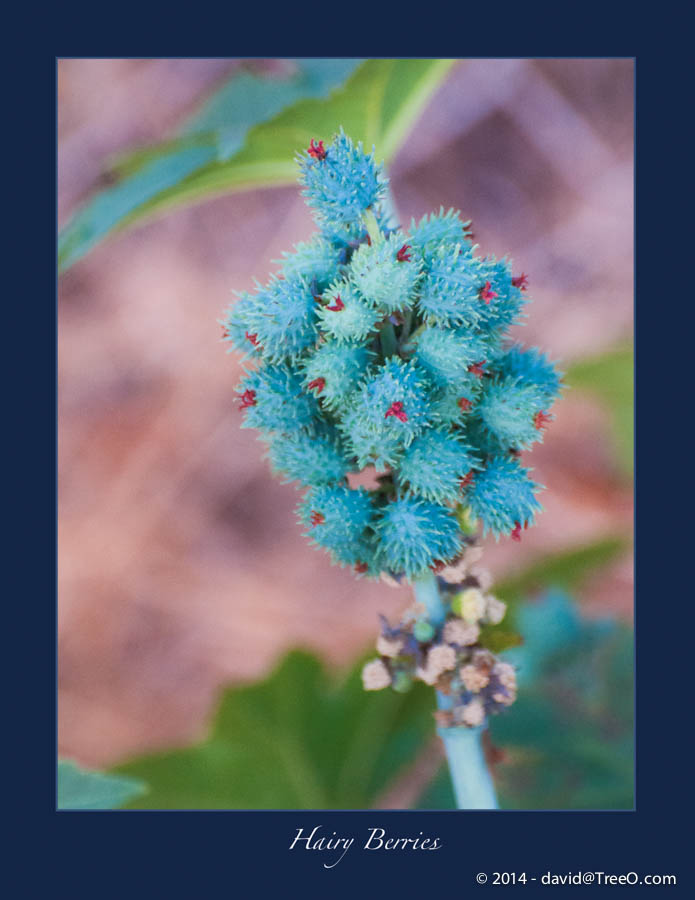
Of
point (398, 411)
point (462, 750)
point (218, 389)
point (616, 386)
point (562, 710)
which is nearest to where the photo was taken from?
point (398, 411)

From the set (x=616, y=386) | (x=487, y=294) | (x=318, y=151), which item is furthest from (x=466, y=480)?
(x=616, y=386)

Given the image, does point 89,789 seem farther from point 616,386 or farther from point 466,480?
point 616,386

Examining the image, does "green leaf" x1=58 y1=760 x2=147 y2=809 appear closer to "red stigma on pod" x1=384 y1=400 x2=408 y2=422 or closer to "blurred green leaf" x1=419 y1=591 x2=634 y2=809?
"blurred green leaf" x1=419 y1=591 x2=634 y2=809

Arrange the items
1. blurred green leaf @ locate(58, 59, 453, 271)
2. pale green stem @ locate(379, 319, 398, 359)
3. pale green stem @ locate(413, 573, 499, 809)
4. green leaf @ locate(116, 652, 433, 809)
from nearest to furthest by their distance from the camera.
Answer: pale green stem @ locate(379, 319, 398, 359) → pale green stem @ locate(413, 573, 499, 809) → blurred green leaf @ locate(58, 59, 453, 271) → green leaf @ locate(116, 652, 433, 809)

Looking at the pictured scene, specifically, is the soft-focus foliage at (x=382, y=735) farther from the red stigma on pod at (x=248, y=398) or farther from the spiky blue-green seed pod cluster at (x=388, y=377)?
the red stigma on pod at (x=248, y=398)

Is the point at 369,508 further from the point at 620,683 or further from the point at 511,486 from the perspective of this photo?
the point at 620,683

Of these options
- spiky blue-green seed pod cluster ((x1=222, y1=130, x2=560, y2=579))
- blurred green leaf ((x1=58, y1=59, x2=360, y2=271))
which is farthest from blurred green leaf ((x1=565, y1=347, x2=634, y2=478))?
blurred green leaf ((x1=58, y1=59, x2=360, y2=271))
